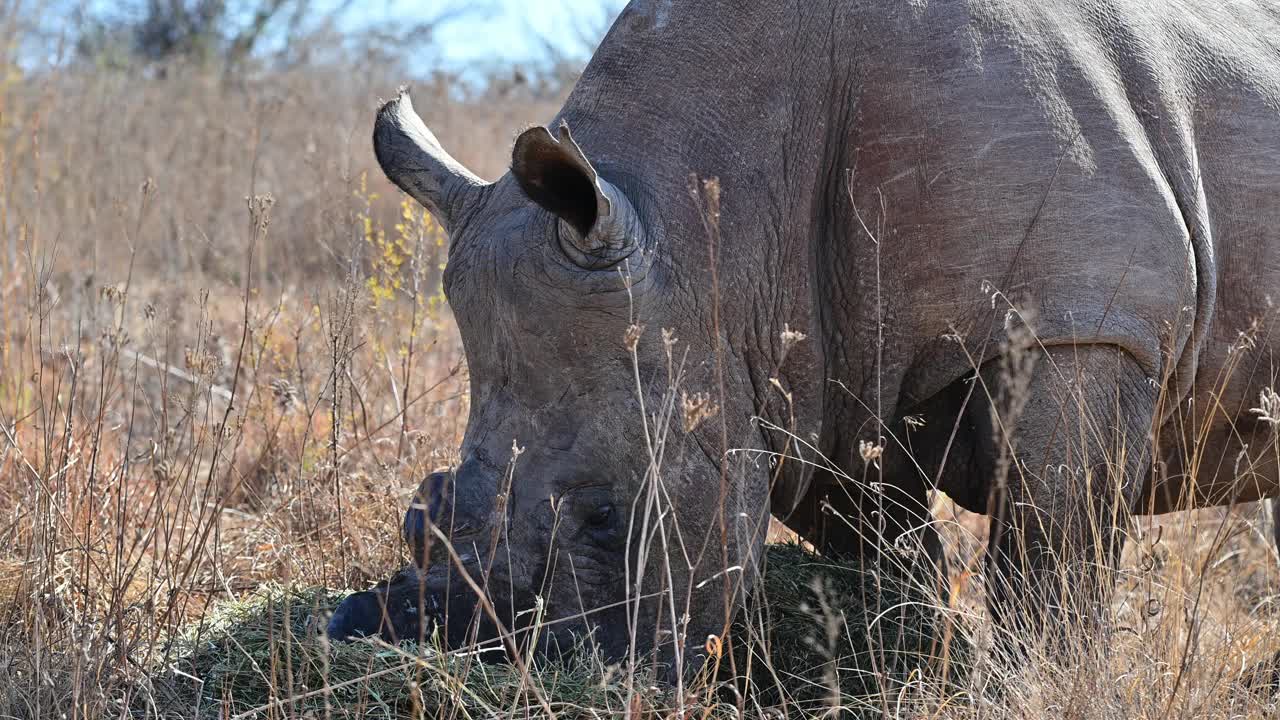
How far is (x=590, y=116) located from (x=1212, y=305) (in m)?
1.58

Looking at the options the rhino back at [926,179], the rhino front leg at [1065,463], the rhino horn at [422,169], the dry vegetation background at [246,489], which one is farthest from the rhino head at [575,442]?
the rhino front leg at [1065,463]

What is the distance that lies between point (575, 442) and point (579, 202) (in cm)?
53

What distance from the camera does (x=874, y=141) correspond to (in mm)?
3174

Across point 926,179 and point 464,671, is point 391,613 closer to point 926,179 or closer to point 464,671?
point 464,671

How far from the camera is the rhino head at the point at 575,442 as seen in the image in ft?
9.52

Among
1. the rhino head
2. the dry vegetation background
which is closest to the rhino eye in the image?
the rhino head

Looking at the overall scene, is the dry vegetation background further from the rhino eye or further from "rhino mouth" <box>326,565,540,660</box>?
the rhino eye

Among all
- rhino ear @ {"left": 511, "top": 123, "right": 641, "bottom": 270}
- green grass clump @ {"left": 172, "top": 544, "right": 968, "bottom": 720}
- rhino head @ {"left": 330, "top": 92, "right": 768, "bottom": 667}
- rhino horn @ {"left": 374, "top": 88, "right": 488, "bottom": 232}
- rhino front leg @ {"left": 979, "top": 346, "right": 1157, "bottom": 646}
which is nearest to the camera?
green grass clump @ {"left": 172, "top": 544, "right": 968, "bottom": 720}

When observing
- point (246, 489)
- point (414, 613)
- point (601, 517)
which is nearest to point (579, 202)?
point (601, 517)

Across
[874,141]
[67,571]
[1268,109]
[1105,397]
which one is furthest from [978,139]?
[67,571]

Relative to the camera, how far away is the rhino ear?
2766 mm

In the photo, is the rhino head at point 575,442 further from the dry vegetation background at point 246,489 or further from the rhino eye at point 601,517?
the dry vegetation background at point 246,489

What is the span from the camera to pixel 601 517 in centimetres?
301

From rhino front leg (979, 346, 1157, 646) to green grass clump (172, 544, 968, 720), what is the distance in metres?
0.25
